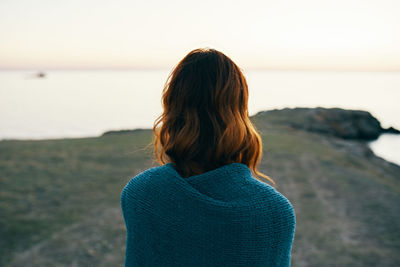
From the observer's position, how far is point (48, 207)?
22.4 feet

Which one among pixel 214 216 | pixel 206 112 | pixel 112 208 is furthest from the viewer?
pixel 112 208

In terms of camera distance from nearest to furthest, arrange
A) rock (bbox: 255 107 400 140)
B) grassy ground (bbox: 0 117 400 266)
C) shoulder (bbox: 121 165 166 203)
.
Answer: shoulder (bbox: 121 165 166 203), grassy ground (bbox: 0 117 400 266), rock (bbox: 255 107 400 140)

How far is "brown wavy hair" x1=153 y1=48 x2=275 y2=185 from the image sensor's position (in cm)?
161

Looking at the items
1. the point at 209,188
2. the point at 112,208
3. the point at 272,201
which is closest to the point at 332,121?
the point at 112,208

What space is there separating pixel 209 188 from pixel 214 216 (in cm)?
14

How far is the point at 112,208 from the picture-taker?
23.0 feet

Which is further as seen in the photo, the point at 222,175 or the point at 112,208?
the point at 112,208

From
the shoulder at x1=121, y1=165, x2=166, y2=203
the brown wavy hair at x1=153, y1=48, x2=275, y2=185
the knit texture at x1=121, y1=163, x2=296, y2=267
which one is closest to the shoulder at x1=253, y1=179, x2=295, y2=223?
the knit texture at x1=121, y1=163, x2=296, y2=267

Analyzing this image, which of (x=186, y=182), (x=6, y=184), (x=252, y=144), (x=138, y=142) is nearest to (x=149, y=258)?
(x=186, y=182)

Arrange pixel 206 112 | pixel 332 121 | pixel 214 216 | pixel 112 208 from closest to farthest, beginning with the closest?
1. pixel 214 216
2. pixel 206 112
3. pixel 112 208
4. pixel 332 121

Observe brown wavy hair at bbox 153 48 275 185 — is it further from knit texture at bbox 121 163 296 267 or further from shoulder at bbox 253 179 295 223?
shoulder at bbox 253 179 295 223

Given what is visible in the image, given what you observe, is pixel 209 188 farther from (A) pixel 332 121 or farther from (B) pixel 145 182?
(A) pixel 332 121

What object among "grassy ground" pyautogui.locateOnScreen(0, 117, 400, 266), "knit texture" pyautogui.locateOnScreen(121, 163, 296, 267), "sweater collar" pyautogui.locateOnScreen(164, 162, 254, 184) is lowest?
"grassy ground" pyautogui.locateOnScreen(0, 117, 400, 266)

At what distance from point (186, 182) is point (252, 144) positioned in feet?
1.49
